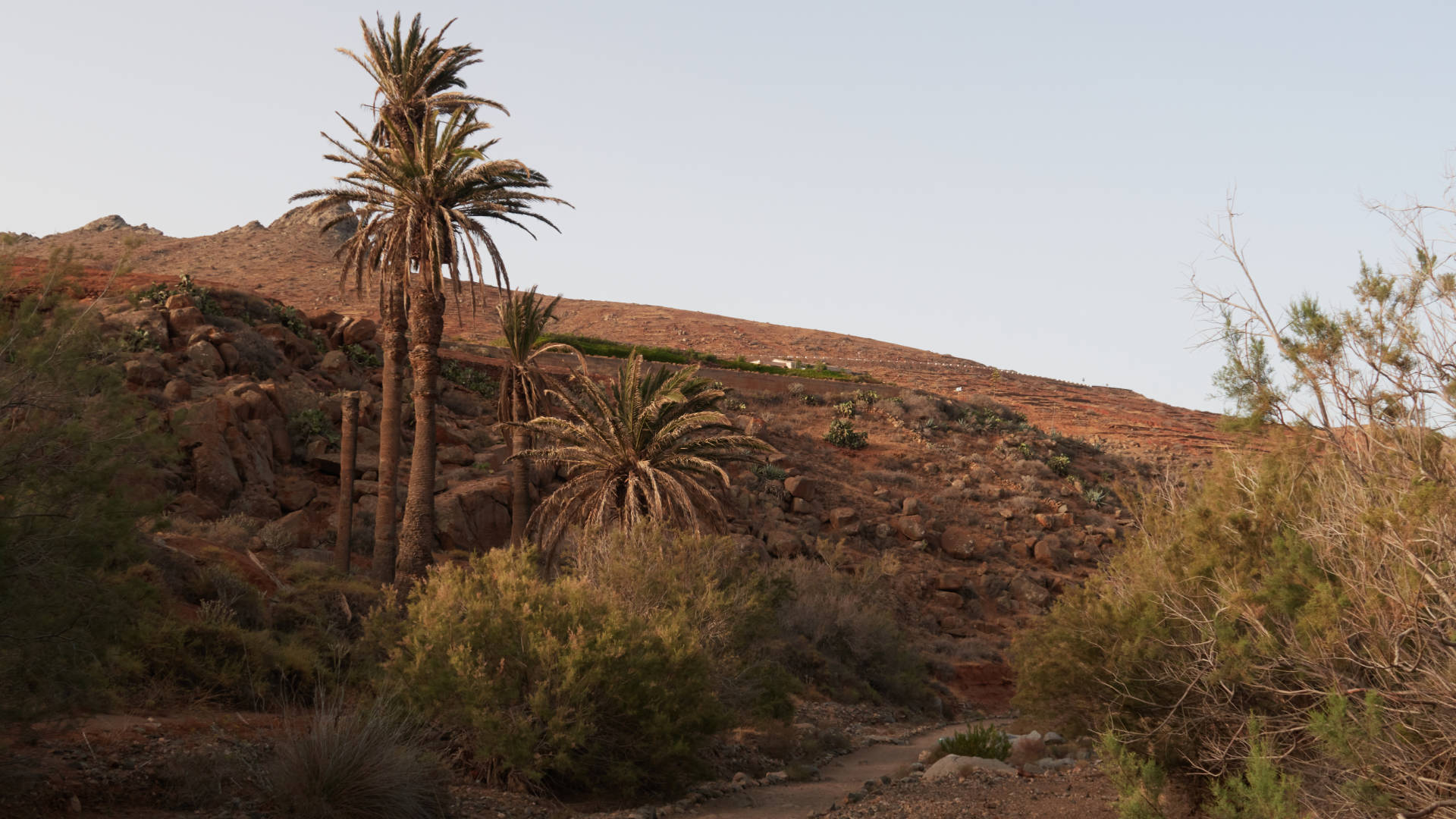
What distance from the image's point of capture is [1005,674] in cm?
3108

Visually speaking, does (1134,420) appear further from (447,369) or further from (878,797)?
(878,797)

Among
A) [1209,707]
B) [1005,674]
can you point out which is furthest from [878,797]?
[1005,674]

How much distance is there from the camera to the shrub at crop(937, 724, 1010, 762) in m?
17.2

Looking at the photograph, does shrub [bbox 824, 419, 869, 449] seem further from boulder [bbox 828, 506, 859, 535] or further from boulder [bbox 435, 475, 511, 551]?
boulder [bbox 435, 475, 511, 551]

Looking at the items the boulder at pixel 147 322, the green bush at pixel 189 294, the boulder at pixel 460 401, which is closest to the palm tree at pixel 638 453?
the boulder at pixel 460 401

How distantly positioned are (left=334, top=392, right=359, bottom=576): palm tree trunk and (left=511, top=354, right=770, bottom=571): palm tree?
458cm

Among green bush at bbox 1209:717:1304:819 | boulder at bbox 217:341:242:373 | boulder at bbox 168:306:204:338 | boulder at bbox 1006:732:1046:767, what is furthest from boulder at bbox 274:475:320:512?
green bush at bbox 1209:717:1304:819

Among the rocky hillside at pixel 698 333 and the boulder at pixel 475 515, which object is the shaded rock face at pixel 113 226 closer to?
the rocky hillside at pixel 698 333

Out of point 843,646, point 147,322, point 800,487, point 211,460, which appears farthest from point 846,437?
point 147,322

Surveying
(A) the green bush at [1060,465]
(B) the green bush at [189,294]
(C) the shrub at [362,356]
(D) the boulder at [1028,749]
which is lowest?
(D) the boulder at [1028,749]

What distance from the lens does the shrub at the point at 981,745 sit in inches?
677

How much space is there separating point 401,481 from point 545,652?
1793 cm

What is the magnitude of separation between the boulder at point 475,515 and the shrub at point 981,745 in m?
13.6

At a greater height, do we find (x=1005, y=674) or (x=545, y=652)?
(x=545, y=652)
